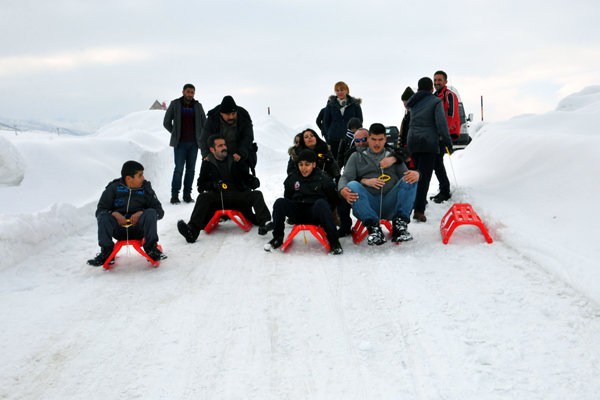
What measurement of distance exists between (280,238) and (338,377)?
2.47 m

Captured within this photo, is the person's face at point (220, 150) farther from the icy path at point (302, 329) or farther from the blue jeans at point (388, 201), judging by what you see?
the blue jeans at point (388, 201)

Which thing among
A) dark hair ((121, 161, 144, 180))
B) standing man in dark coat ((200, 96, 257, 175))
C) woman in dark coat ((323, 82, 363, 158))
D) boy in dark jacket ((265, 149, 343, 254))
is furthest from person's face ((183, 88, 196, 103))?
dark hair ((121, 161, 144, 180))

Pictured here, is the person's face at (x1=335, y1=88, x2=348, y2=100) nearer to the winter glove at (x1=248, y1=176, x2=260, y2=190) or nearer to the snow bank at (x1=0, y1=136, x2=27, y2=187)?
the winter glove at (x1=248, y1=176, x2=260, y2=190)

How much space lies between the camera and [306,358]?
8.25 feet

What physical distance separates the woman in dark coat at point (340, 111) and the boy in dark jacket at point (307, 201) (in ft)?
8.03

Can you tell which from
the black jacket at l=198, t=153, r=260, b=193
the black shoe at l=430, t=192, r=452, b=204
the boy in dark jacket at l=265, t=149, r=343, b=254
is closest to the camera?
the boy in dark jacket at l=265, t=149, r=343, b=254

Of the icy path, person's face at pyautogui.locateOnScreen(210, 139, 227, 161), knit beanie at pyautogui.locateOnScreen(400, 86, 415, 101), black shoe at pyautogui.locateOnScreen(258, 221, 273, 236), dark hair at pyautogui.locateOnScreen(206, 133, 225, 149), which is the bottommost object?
the icy path

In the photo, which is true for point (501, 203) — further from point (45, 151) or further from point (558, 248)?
point (45, 151)

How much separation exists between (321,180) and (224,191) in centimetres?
141

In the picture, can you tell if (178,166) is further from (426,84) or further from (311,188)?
(426,84)

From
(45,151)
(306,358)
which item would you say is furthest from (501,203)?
(45,151)

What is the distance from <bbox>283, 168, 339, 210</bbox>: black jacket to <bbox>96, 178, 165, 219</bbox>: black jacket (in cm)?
148

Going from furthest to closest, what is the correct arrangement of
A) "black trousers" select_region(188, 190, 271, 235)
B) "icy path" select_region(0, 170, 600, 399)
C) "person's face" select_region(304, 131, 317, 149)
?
"person's face" select_region(304, 131, 317, 149) < "black trousers" select_region(188, 190, 271, 235) < "icy path" select_region(0, 170, 600, 399)

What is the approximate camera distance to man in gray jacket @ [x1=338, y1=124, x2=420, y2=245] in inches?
177
